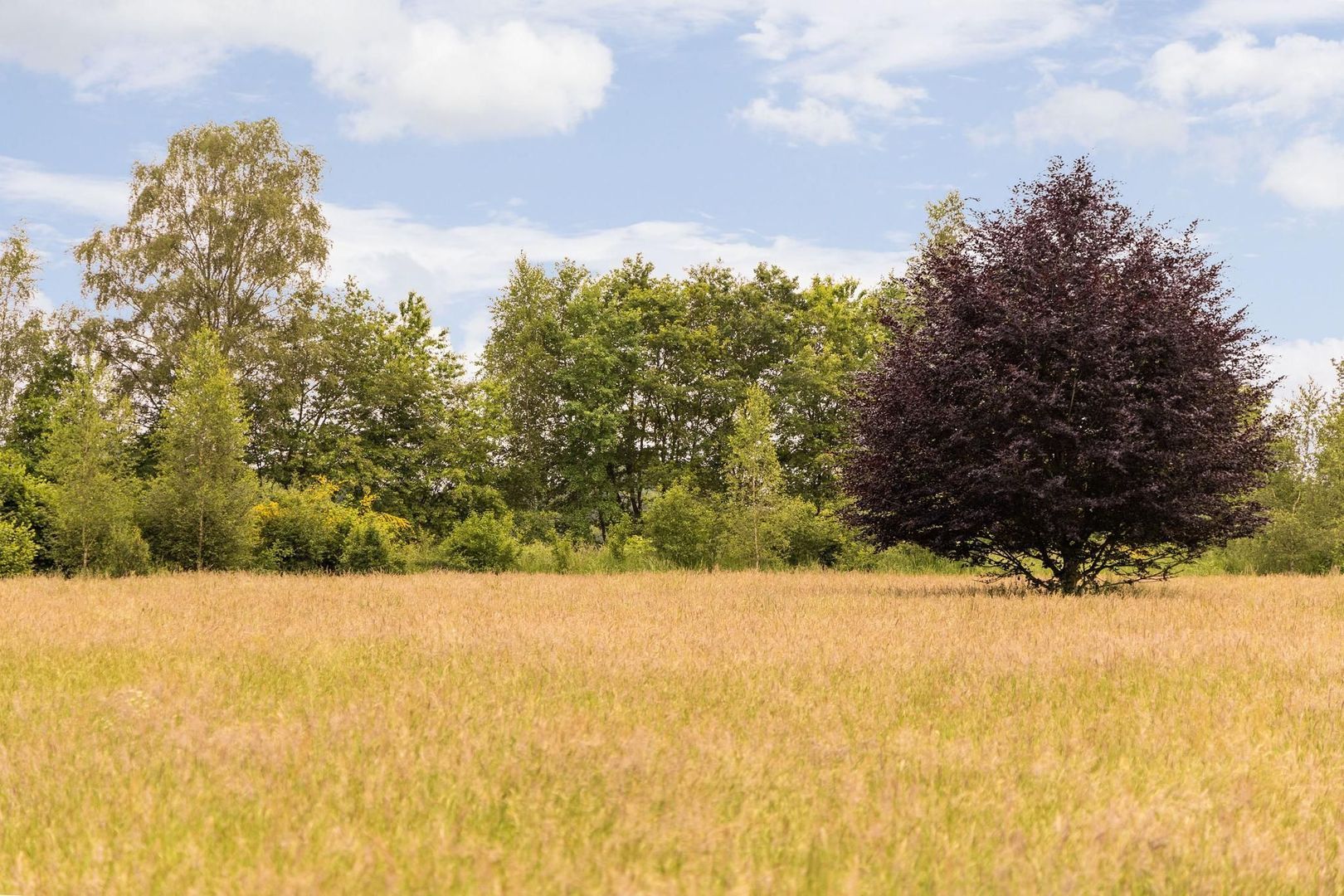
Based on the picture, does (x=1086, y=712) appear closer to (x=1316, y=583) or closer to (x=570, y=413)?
(x=1316, y=583)

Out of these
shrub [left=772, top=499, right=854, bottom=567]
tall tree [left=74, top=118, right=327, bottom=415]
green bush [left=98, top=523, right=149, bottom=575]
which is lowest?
green bush [left=98, top=523, right=149, bottom=575]

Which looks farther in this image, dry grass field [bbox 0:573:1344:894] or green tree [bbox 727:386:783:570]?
green tree [bbox 727:386:783:570]

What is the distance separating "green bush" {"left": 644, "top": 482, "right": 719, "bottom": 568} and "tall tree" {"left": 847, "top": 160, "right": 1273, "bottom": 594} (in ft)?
40.4

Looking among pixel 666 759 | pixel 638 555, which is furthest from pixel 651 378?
pixel 666 759

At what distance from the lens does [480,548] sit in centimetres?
2908

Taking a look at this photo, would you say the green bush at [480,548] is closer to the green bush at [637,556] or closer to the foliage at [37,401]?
the green bush at [637,556]

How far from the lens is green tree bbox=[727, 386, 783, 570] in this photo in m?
29.7

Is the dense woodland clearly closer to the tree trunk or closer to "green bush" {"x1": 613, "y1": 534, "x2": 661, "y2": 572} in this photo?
A: "green bush" {"x1": 613, "y1": 534, "x2": 661, "y2": 572}

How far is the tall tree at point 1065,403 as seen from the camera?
16.7m

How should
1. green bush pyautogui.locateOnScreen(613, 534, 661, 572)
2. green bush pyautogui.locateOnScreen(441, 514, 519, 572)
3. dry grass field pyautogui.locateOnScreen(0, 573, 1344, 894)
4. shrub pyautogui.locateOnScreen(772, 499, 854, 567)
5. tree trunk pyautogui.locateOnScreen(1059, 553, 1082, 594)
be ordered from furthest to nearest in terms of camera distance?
shrub pyautogui.locateOnScreen(772, 499, 854, 567) → green bush pyautogui.locateOnScreen(613, 534, 661, 572) → green bush pyautogui.locateOnScreen(441, 514, 519, 572) → tree trunk pyautogui.locateOnScreen(1059, 553, 1082, 594) → dry grass field pyautogui.locateOnScreen(0, 573, 1344, 894)

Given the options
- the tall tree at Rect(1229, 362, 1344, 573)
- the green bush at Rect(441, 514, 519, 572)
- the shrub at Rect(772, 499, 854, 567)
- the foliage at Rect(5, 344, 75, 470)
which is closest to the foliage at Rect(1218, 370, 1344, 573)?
the tall tree at Rect(1229, 362, 1344, 573)

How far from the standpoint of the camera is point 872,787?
5203 mm

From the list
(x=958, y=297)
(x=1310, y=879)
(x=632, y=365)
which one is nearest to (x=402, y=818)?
(x=1310, y=879)

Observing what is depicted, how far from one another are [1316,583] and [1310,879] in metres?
21.0
